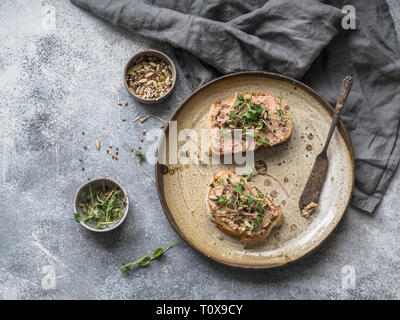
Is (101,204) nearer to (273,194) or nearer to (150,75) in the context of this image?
(150,75)

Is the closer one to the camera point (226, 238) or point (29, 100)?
point (226, 238)

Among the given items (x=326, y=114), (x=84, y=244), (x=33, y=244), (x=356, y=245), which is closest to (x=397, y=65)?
(x=326, y=114)

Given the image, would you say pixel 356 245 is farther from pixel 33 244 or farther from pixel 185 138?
pixel 33 244

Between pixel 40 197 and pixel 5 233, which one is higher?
pixel 40 197

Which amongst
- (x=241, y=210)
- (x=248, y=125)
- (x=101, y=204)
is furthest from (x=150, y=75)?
(x=241, y=210)

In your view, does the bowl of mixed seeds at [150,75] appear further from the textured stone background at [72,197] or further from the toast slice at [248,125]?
the toast slice at [248,125]

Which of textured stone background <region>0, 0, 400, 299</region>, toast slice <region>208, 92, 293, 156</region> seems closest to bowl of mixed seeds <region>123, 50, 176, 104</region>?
textured stone background <region>0, 0, 400, 299</region>

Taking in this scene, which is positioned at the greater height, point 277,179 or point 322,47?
point 322,47
